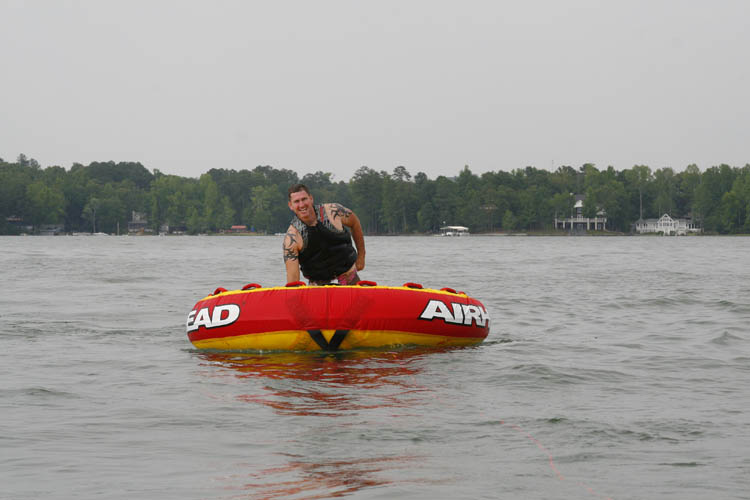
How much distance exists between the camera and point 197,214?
185m

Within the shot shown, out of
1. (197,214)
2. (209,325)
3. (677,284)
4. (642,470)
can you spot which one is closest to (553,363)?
(209,325)

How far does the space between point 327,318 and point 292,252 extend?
0.86m

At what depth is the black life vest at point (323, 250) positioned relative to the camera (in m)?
9.45

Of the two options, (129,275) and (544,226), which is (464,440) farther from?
(544,226)

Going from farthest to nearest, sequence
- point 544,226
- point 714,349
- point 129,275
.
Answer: point 544,226
point 129,275
point 714,349

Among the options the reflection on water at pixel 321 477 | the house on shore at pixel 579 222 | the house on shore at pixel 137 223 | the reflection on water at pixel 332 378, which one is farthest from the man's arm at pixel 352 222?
the house on shore at pixel 137 223

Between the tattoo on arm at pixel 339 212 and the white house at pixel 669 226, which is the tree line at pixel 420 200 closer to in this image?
the white house at pixel 669 226

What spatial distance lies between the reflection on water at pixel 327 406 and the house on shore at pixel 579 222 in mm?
160274

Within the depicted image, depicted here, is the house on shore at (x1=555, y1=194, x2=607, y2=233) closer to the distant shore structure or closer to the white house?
the white house

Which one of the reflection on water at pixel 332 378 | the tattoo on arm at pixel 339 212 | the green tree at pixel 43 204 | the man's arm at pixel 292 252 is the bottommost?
the reflection on water at pixel 332 378

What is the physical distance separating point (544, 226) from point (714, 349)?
160 meters

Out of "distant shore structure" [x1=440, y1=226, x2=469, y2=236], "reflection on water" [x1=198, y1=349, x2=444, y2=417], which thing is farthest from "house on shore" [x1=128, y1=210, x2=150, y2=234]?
"reflection on water" [x1=198, y1=349, x2=444, y2=417]

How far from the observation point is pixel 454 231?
16975 centimetres

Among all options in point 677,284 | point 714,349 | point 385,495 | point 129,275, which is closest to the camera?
point 385,495
